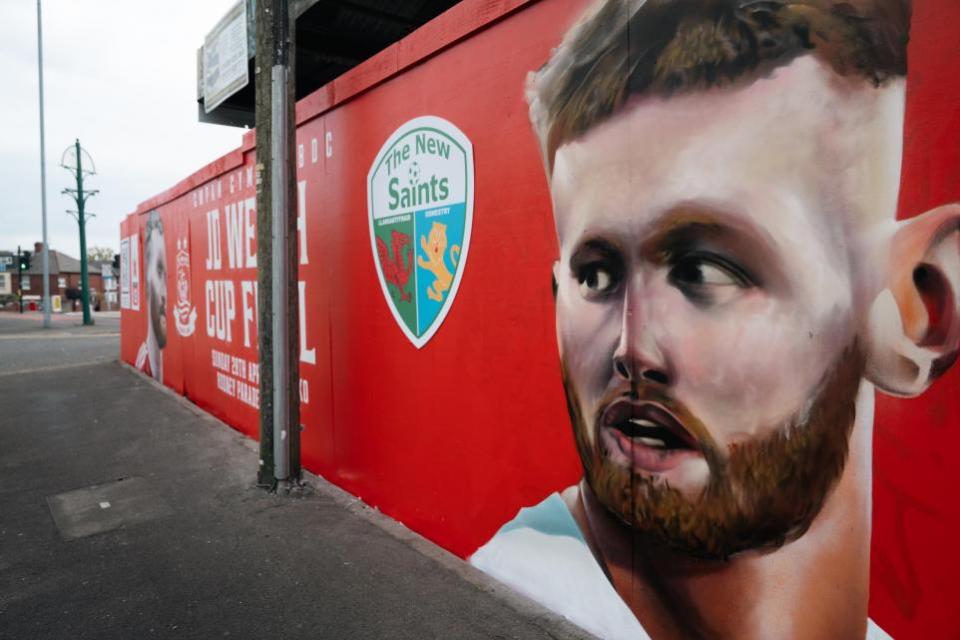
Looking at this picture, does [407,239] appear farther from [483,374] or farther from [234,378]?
[234,378]

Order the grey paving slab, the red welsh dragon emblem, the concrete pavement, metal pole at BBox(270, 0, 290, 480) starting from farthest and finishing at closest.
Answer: metal pole at BBox(270, 0, 290, 480) → the grey paving slab → the red welsh dragon emblem → the concrete pavement

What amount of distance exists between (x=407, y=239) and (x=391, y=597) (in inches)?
86.6

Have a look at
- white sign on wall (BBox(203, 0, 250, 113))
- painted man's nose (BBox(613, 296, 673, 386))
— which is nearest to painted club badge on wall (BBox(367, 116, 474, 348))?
painted man's nose (BBox(613, 296, 673, 386))

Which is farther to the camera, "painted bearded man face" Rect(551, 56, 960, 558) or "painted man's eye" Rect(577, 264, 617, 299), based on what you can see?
"painted man's eye" Rect(577, 264, 617, 299)

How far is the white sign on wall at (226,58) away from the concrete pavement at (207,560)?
13.1 ft

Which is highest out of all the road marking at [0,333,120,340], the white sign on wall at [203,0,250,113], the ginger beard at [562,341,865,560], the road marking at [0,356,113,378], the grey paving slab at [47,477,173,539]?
the white sign on wall at [203,0,250,113]

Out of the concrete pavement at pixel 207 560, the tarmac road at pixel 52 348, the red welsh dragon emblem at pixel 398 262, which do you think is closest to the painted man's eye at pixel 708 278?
the concrete pavement at pixel 207 560

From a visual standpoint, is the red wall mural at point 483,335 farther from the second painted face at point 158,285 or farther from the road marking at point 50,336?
A: the road marking at point 50,336

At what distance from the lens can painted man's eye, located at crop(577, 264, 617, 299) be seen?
2.91 metres

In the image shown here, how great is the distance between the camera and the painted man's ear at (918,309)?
6.61 feet

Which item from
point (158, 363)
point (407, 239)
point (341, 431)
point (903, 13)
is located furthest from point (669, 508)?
point (158, 363)

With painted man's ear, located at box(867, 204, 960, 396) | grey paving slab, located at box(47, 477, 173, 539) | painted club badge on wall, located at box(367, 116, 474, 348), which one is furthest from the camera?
grey paving slab, located at box(47, 477, 173, 539)

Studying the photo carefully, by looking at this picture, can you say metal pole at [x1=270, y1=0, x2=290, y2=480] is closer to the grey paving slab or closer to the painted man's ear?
the grey paving slab

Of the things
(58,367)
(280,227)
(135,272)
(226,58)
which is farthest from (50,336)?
(280,227)
